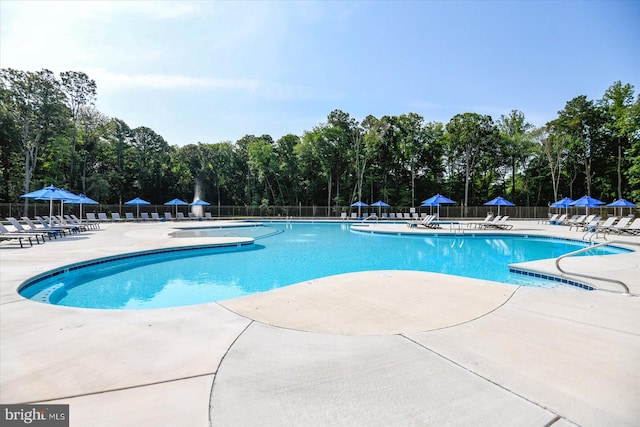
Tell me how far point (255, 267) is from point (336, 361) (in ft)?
20.2

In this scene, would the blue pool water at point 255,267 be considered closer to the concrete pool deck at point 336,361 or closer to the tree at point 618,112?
the concrete pool deck at point 336,361

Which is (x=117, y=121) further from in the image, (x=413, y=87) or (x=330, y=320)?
(x=330, y=320)

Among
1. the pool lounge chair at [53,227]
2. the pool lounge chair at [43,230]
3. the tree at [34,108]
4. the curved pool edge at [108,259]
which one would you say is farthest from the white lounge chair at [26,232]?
the tree at [34,108]

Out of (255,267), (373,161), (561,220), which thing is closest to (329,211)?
(373,161)

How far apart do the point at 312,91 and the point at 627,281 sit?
1806 cm

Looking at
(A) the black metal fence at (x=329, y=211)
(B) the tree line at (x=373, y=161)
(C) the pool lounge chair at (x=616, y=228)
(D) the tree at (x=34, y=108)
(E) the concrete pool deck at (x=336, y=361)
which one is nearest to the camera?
(E) the concrete pool deck at (x=336, y=361)

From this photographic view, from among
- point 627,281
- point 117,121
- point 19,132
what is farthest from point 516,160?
point 19,132

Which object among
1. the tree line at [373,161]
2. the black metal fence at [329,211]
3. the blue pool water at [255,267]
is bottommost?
the blue pool water at [255,267]

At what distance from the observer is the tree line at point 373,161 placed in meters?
28.0

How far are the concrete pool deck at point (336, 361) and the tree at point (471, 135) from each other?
96.3 ft

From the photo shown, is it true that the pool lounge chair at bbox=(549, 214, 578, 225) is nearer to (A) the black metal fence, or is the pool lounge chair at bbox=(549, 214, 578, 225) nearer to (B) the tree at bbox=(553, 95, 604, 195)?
(A) the black metal fence

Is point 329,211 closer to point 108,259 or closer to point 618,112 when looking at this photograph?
point 108,259

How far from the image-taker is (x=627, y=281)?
16.3 feet

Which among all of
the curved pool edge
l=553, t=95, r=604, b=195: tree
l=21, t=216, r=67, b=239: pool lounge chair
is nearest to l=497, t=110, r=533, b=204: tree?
l=553, t=95, r=604, b=195: tree
